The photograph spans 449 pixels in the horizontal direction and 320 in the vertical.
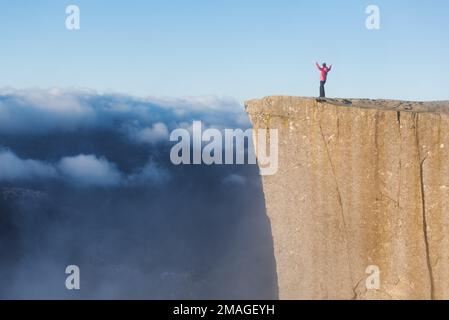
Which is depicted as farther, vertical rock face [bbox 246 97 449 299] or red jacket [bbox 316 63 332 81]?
red jacket [bbox 316 63 332 81]

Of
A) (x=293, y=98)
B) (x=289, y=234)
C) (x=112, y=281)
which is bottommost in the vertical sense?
(x=112, y=281)

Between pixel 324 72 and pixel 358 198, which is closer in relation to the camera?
pixel 358 198

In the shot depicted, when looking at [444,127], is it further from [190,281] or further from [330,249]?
[190,281]

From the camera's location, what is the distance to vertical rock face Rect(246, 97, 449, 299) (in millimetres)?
11992

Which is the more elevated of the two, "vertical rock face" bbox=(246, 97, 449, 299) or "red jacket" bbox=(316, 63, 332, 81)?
"red jacket" bbox=(316, 63, 332, 81)

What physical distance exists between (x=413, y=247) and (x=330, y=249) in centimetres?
175

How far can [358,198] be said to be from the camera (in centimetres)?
1236

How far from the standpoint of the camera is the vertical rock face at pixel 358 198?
472 inches

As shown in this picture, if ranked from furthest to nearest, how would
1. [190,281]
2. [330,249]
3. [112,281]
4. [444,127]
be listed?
[112,281] → [190,281] → [330,249] → [444,127]

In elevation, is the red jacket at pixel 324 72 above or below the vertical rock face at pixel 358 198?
above

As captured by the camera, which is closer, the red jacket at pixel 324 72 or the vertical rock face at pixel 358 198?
the vertical rock face at pixel 358 198

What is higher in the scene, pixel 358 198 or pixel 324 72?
pixel 324 72

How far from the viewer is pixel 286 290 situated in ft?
42.9
